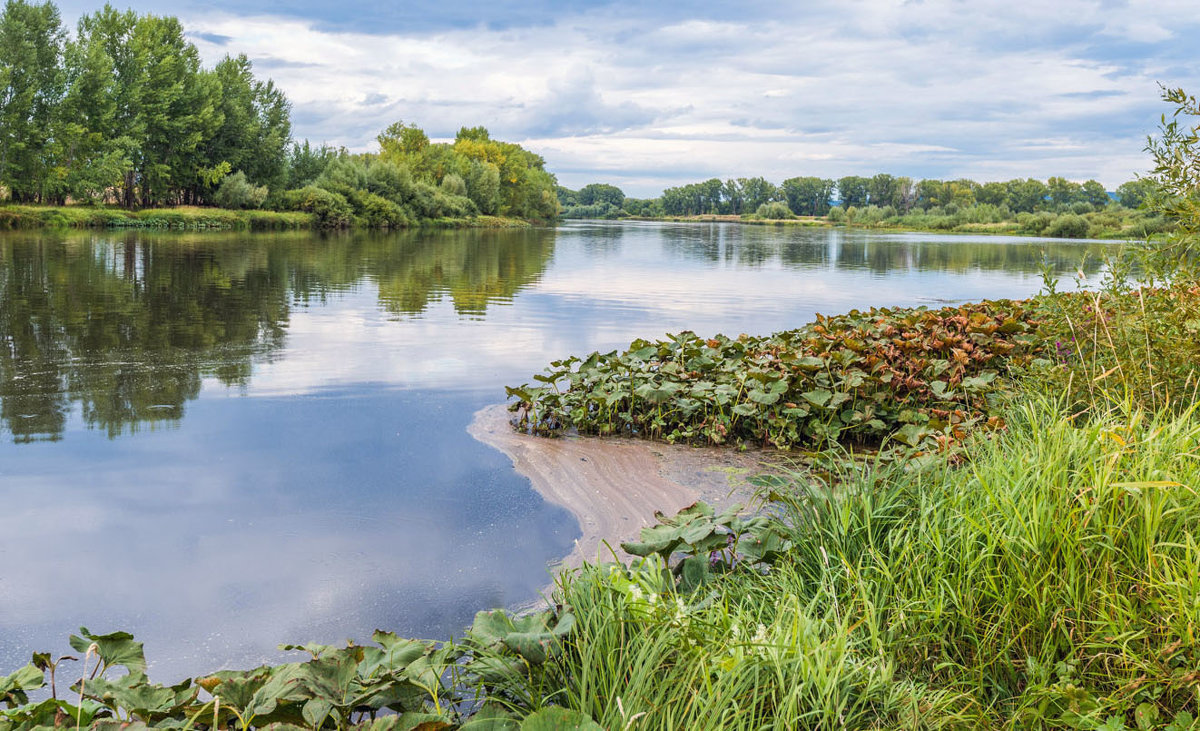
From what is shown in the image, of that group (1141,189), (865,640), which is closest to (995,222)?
(1141,189)

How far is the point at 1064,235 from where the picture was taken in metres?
75.6

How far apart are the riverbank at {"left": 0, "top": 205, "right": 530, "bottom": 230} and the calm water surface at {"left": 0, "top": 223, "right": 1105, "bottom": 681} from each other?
94.5 feet

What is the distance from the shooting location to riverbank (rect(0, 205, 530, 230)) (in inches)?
1565

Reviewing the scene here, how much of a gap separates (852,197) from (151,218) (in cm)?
13993

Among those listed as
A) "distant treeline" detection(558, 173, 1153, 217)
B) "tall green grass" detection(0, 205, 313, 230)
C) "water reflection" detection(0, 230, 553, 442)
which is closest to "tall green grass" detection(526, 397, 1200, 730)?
"water reflection" detection(0, 230, 553, 442)

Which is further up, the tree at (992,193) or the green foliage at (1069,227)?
the tree at (992,193)

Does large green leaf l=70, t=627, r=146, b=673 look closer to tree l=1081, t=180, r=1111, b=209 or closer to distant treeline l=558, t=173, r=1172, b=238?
distant treeline l=558, t=173, r=1172, b=238

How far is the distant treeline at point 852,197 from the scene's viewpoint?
117562 mm

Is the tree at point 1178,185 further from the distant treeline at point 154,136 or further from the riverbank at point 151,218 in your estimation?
the distant treeline at point 154,136

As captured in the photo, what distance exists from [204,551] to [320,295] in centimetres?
1266

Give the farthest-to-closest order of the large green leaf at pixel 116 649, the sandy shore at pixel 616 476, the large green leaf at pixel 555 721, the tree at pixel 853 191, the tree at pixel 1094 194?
the tree at pixel 853 191 → the tree at pixel 1094 194 → the sandy shore at pixel 616 476 → the large green leaf at pixel 116 649 → the large green leaf at pixel 555 721

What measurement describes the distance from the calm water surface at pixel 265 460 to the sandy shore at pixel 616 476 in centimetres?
19

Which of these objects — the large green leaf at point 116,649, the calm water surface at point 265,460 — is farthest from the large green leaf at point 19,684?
the calm water surface at point 265,460

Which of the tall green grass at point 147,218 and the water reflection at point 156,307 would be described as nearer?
the water reflection at point 156,307
